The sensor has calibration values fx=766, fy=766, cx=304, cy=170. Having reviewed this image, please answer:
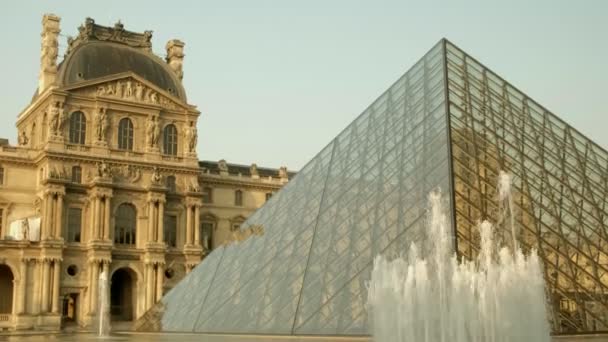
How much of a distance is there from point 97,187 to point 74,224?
8.56 feet

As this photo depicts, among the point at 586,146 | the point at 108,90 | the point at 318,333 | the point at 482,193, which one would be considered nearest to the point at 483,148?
the point at 482,193

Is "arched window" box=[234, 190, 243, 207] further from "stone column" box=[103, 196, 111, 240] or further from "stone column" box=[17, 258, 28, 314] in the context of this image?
"stone column" box=[17, 258, 28, 314]

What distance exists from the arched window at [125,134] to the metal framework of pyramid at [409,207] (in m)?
22.7

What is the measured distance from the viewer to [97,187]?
4488 cm

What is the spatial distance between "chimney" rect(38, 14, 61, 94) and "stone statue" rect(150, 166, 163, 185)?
8333 millimetres

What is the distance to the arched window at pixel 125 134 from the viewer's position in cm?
4788

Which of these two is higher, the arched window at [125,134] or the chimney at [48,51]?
the chimney at [48,51]

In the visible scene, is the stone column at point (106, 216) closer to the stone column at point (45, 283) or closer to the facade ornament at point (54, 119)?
the stone column at point (45, 283)

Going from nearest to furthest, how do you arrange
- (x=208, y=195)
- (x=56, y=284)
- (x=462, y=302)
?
1. (x=462, y=302)
2. (x=56, y=284)
3. (x=208, y=195)

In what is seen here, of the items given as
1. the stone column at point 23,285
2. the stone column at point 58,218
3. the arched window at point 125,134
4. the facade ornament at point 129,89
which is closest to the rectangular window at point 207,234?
the arched window at point 125,134

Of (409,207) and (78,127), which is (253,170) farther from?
(409,207)

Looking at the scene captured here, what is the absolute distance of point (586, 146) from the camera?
23938 millimetres

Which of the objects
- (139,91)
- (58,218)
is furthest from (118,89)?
(58,218)

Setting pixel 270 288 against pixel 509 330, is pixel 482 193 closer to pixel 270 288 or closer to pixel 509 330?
pixel 509 330
